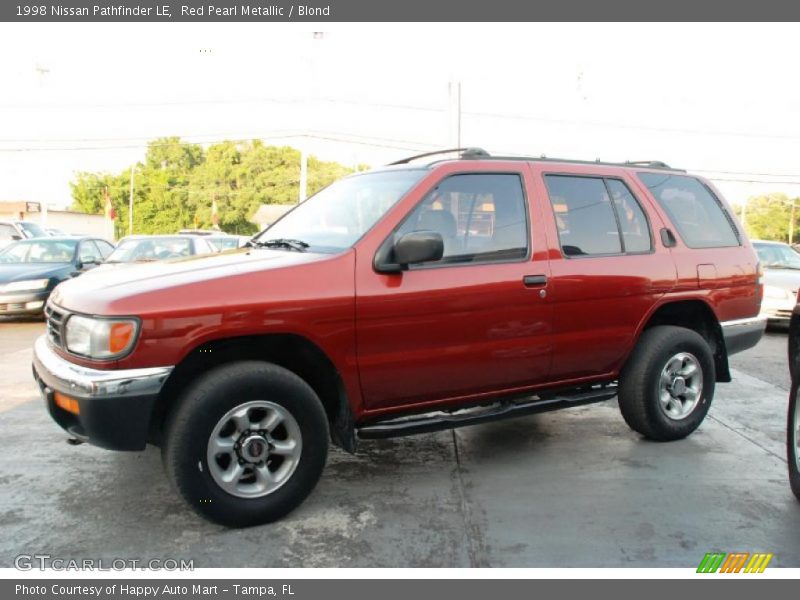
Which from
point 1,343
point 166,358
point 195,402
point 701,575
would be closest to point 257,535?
point 195,402

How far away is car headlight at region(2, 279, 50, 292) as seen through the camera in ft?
34.4

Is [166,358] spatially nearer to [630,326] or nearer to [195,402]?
[195,402]

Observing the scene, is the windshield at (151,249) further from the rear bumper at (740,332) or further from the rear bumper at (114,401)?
the rear bumper at (740,332)

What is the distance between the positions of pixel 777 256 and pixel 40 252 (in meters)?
13.2

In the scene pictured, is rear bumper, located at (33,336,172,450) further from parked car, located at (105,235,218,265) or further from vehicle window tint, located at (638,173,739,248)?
parked car, located at (105,235,218,265)

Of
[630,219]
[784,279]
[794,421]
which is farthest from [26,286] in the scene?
[784,279]

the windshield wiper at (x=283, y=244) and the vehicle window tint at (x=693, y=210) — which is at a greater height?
the vehicle window tint at (x=693, y=210)

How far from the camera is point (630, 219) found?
4.71 metres

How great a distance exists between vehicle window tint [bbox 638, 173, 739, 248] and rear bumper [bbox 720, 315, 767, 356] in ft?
2.05

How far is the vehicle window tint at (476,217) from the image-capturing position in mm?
3840

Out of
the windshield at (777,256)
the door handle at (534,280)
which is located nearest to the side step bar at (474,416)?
the door handle at (534,280)

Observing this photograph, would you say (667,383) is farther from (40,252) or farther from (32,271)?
(40,252)

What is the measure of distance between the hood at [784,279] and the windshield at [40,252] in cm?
1195

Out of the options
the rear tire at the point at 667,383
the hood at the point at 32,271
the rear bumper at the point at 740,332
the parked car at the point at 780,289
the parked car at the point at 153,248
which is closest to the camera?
the rear tire at the point at 667,383
